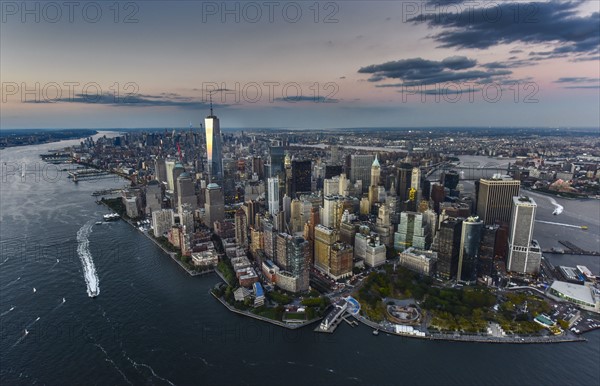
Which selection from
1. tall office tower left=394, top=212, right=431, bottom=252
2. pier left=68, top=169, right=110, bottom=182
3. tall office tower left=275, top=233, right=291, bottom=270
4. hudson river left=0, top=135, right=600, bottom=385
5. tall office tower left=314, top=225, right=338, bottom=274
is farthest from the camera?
pier left=68, top=169, right=110, bottom=182

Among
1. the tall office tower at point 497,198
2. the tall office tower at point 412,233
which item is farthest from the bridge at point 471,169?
the tall office tower at point 412,233

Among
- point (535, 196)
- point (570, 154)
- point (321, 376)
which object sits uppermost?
point (570, 154)

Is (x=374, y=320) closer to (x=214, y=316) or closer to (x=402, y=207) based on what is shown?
(x=214, y=316)

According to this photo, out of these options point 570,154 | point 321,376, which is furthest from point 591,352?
point 570,154

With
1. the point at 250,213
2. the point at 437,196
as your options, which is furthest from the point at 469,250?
the point at 250,213

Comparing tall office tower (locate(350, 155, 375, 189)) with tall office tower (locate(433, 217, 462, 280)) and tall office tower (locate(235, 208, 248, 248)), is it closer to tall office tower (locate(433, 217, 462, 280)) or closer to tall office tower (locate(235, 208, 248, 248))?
tall office tower (locate(235, 208, 248, 248))

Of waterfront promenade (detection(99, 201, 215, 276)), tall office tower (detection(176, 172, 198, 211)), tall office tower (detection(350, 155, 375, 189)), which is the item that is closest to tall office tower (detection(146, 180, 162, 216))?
waterfront promenade (detection(99, 201, 215, 276))
